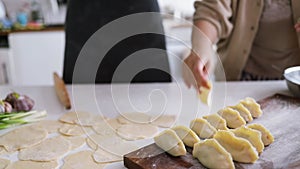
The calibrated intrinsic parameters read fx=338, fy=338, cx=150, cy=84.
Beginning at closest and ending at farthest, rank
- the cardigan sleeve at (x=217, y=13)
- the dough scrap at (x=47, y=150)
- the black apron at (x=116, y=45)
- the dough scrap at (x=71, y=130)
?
the dough scrap at (x=47, y=150) → the dough scrap at (x=71, y=130) → the cardigan sleeve at (x=217, y=13) → the black apron at (x=116, y=45)

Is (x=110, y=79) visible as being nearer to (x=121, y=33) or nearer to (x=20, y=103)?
(x=121, y=33)

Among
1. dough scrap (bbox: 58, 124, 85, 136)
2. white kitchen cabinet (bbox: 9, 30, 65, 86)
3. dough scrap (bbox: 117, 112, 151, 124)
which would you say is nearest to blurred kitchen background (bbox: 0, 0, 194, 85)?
white kitchen cabinet (bbox: 9, 30, 65, 86)

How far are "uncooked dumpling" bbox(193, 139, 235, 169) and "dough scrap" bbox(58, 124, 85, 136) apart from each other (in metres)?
0.32

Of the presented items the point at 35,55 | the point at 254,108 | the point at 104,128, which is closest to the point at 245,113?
the point at 254,108

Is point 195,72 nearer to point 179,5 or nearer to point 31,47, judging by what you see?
point 31,47

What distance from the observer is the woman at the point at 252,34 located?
1.12 metres

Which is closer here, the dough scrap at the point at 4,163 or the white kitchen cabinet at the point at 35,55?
the dough scrap at the point at 4,163

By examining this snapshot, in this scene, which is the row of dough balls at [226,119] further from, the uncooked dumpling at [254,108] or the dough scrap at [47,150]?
the dough scrap at [47,150]

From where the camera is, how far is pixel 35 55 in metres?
2.45

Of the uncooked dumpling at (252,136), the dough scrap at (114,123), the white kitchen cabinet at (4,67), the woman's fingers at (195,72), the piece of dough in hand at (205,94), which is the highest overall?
the woman's fingers at (195,72)

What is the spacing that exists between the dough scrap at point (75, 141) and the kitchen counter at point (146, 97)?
15 centimetres

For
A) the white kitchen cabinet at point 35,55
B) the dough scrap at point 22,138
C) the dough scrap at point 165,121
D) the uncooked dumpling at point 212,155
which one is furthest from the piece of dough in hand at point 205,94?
the white kitchen cabinet at point 35,55

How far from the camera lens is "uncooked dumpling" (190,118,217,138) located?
73 centimetres

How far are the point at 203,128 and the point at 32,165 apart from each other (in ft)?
1.20
